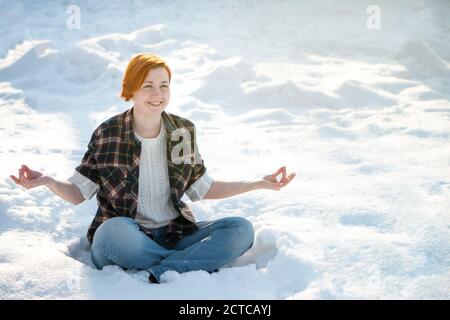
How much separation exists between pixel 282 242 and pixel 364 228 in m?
0.53

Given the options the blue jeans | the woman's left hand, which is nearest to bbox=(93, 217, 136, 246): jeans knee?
the blue jeans

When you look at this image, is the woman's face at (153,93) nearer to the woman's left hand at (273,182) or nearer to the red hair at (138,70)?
Answer: the red hair at (138,70)

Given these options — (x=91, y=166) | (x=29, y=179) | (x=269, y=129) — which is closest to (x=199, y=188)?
(x=91, y=166)

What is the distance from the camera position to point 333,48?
726 centimetres

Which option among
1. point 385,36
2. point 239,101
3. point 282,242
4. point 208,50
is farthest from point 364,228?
point 385,36

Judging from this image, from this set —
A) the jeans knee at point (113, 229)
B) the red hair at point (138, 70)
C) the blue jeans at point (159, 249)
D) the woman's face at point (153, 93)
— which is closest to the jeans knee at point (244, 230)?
the blue jeans at point (159, 249)

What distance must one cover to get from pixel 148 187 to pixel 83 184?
0.29 meters

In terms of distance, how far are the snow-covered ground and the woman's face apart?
722 millimetres

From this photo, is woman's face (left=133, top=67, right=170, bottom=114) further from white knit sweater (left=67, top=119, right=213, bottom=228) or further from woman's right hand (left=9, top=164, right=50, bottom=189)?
woman's right hand (left=9, top=164, right=50, bottom=189)

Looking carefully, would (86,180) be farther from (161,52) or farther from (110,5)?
(110,5)

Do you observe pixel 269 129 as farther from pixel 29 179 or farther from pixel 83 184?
pixel 29 179

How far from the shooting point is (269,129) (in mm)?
4688

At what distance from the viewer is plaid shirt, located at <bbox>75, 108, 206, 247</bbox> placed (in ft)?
8.03

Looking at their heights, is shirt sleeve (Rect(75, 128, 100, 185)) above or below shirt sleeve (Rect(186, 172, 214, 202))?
above
